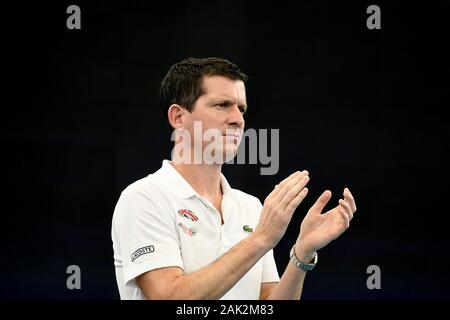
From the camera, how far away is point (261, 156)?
3.86 meters

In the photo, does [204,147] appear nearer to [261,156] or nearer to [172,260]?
[172,260]

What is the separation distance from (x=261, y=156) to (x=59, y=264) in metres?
1.33

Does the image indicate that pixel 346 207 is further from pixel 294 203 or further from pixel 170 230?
pixel 170 230

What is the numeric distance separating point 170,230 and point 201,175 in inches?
11.7

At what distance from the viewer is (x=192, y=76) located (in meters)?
2.49

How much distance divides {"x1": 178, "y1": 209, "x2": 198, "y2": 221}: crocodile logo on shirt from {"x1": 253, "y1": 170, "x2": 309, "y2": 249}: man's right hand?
39cm

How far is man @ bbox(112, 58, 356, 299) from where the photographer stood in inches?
80.7

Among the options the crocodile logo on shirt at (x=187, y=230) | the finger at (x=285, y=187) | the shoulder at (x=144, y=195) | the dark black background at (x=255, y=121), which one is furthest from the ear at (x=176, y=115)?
the dark black background at (x=255, y=121)

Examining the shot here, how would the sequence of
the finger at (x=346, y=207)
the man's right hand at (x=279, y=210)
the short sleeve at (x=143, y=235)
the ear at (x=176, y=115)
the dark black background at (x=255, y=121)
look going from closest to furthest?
1. the man's right hand at (x=279, y=210)
2. the short sleeve at (x=143, y=235)
3. the finger at (x=346, y=207)
4. the ear at (x=176, y=115)
5. the dark black background at (x=255, y=121)

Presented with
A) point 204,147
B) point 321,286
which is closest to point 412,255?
point 321,286

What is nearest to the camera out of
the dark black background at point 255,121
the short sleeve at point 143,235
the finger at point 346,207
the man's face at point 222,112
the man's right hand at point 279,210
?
the man's right hand at point 279,210

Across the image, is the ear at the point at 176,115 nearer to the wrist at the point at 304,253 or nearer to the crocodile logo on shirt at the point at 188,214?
the crocodile logo on shirt at the point at 188,214

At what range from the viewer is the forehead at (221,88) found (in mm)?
2441
